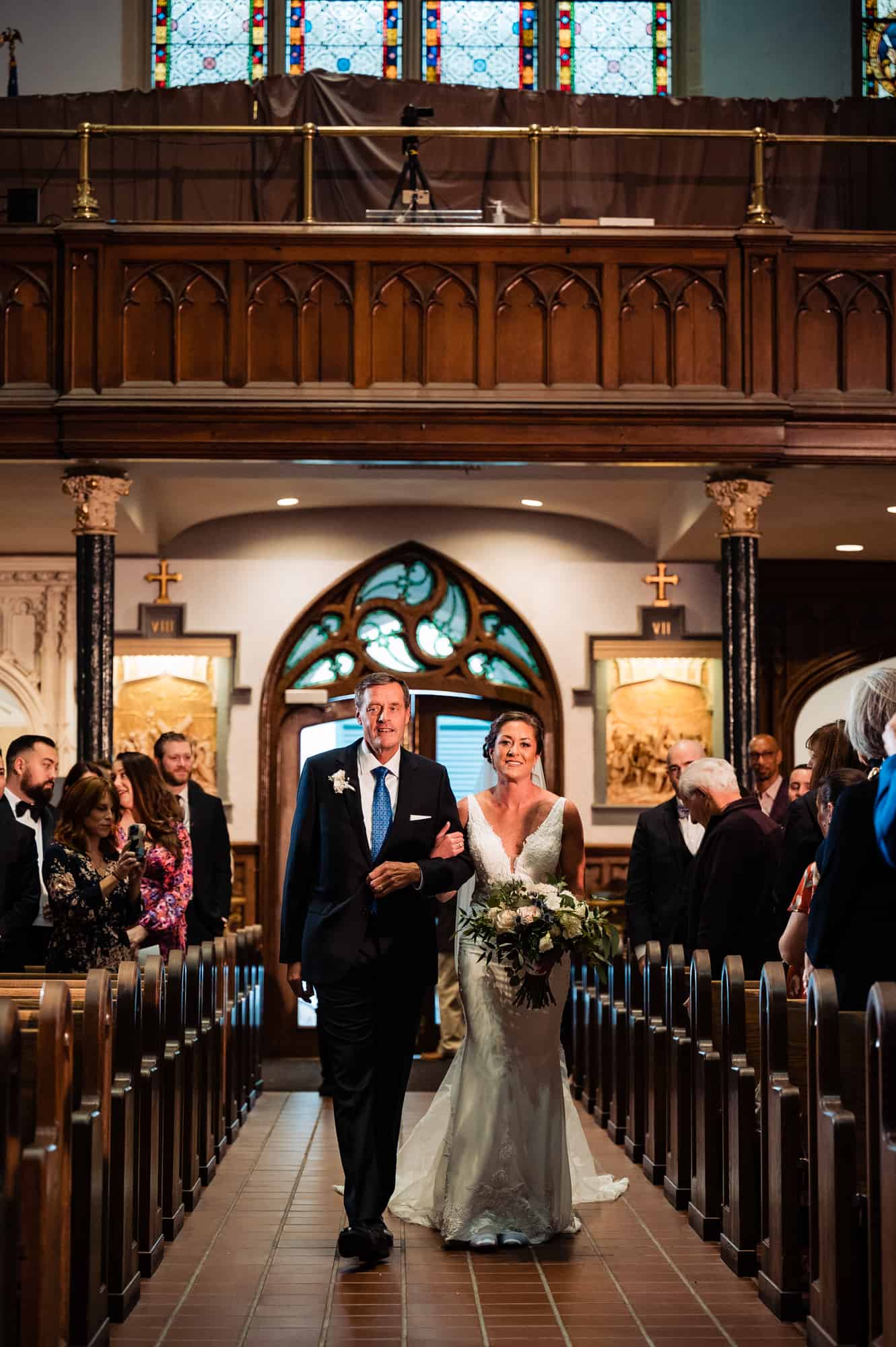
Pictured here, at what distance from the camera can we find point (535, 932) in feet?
18.4

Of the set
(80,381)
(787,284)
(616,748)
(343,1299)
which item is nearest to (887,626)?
(616,748)

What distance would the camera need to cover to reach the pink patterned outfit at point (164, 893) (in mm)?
6801

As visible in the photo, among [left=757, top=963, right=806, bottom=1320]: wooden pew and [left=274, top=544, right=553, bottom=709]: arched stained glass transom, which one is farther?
[left=274, top=544, right=553, bottom=709]: arched stained glass transom

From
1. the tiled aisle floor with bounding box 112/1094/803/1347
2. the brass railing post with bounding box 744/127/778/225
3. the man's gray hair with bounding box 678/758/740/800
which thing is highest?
the brass railing post with bounding box 744/127/778/225

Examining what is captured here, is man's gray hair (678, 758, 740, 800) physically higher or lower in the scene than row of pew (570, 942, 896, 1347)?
higher

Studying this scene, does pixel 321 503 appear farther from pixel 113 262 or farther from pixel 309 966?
pixel 309 966

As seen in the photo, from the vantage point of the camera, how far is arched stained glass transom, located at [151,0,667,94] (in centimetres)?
1328

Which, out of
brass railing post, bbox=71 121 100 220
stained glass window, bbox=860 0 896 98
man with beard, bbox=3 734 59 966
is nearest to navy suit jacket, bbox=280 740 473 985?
man with beard, bbox=3 734 59 966

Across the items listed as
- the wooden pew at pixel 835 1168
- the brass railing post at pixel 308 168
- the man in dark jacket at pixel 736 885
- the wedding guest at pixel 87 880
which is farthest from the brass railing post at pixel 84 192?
the wooden pew at pixel 835 1168

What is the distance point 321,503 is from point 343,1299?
8694mm

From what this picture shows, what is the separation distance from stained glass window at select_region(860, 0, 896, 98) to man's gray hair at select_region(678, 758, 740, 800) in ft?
27.0

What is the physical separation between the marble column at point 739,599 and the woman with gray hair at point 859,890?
5361 millimetres

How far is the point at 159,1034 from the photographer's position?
550cm

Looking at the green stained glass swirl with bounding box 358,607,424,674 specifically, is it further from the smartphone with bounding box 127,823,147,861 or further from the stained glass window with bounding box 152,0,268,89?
the smartphone with bounding box 127,823,147,861
